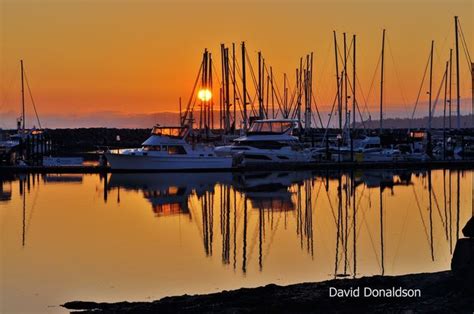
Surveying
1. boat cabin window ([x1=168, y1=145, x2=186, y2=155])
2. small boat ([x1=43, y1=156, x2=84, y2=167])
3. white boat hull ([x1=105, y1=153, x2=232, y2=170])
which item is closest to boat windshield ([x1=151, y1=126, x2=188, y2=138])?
boat cabin window ([x1=168, y1=145, x2=186, y2=155])

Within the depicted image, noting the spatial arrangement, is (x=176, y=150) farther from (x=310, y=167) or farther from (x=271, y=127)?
(x=310, y=167)

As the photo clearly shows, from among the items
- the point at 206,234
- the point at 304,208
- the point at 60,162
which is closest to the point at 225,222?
the point at 206,234

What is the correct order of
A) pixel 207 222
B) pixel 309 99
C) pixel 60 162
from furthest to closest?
→ pixel 309 99, pixel 60 162, pixel 207 222

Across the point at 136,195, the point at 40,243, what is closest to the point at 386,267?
the point at 40,243

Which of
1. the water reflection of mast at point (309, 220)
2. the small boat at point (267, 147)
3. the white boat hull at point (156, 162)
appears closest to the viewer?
the water reflection of mast at point (309, 220)

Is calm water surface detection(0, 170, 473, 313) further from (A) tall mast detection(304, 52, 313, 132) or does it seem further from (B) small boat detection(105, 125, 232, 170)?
(A) tall mast detection(304, 52, 313, 132)

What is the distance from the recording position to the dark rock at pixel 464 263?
38.0 feet

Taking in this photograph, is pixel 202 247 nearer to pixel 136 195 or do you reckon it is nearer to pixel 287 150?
pixel 136 195

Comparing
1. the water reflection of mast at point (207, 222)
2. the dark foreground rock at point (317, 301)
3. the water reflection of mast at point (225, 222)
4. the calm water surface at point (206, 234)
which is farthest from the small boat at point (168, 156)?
the dark foreground rock at point (317, 301)

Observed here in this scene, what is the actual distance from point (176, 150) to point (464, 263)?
122ft

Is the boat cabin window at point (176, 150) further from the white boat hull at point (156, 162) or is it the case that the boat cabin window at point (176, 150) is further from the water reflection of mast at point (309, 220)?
the water reflection of mast at point (309, 220)

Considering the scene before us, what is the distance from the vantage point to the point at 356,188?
39.4 meters

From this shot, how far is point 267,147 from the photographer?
171 feet

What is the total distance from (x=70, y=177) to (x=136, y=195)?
11.5 meters
